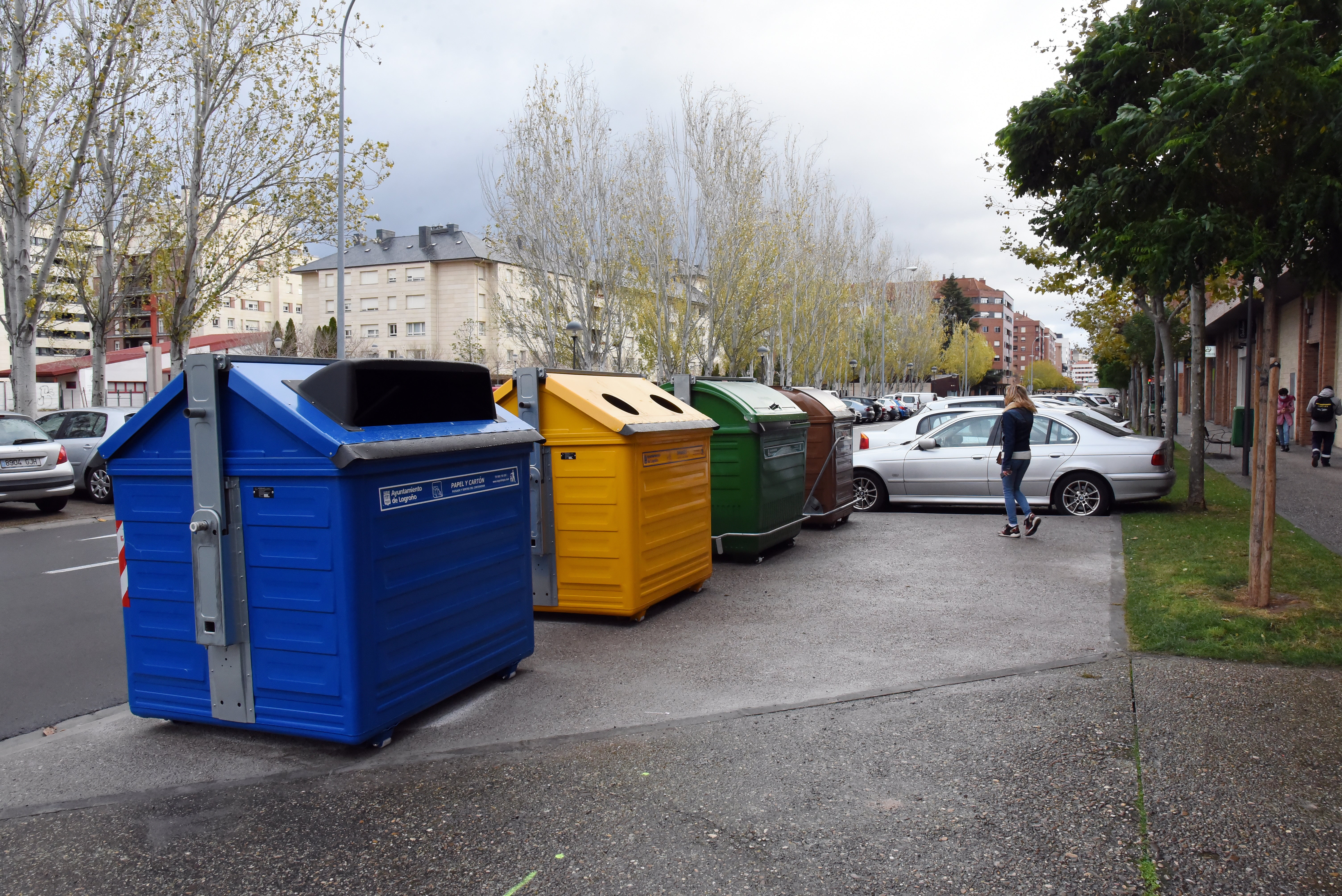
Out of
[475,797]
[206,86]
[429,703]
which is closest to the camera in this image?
[475,797]

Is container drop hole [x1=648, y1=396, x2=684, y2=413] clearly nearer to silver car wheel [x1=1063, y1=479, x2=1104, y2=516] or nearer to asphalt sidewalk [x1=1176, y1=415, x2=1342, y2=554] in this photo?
asphalt sidewalk [x1=1176, y1=415, x2=1342, y2=554]

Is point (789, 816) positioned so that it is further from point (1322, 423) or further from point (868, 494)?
point (1322, 423)

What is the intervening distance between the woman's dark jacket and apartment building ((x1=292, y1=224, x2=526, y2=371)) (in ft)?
199

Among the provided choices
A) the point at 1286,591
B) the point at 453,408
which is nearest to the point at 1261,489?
the point at 1286,591

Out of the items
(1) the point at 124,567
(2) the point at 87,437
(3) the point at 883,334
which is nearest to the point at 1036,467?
(1) the point at 124,567

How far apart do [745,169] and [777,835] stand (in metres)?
31.6

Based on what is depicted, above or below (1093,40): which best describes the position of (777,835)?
below

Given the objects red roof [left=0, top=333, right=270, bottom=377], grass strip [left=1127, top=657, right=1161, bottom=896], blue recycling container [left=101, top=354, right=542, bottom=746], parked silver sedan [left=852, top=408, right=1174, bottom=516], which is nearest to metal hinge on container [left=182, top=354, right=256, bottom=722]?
blue recycling container [left=101, top=354, right=542, bottom=746]

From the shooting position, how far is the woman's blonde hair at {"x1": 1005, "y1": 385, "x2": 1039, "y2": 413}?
1062cm

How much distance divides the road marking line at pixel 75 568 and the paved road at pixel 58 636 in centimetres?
2

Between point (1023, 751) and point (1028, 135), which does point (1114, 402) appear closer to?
point (1028, 135)

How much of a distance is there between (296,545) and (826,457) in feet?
25.3

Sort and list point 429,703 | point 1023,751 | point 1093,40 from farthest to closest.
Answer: point 1093,40, point 429,703, point 1023,751

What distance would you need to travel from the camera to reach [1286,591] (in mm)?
6875
